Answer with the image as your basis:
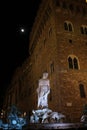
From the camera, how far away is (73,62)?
690 inches

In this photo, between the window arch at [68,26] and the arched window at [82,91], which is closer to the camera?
the arched window at [82,91]

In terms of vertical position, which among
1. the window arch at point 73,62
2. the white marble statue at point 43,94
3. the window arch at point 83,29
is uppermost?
the window arch at point 83,29

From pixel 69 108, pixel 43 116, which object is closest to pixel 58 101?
pixel 69 108

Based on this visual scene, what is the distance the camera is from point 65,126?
286 inches

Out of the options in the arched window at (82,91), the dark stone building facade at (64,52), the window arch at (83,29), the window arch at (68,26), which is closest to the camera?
the dark stone building facade at (64,52)

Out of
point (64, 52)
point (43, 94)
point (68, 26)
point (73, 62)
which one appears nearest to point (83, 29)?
point (68, 26)

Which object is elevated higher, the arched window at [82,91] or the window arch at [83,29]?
the window arch at [83,29]

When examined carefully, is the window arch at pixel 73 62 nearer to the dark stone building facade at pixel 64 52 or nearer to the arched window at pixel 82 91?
the dark stone building facade at pixel 64 52

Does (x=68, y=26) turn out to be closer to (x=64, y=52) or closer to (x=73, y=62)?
(x=64, y=52)

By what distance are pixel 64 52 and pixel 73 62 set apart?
51.3 inches

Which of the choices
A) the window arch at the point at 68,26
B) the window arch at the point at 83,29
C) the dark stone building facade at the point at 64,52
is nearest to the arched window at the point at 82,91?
the dark stone building facade at the point at 64,52

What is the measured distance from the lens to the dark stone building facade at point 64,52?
15.5 meters

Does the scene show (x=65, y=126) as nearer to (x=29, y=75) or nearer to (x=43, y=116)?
(x=43, y=116)

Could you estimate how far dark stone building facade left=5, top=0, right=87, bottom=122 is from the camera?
15.5 metres
